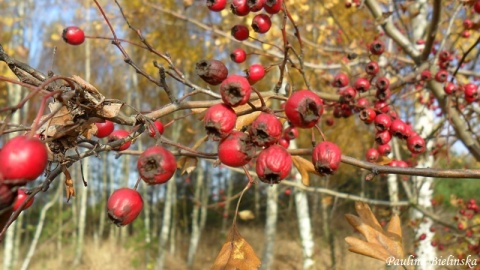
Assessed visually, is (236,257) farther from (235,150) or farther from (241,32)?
(241,32)

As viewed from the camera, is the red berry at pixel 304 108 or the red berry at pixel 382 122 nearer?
the red berry at pixel 304 108

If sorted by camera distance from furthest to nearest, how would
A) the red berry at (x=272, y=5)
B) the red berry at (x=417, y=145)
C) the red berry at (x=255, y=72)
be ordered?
the red berry at (x=417, y=145) < the red berry at (x=255, y=72) < the red berry at (x=272, y=5)

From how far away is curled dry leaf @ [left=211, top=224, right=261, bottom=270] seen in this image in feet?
3.85

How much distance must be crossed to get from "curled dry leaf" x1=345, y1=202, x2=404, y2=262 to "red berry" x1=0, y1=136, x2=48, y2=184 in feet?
2.86

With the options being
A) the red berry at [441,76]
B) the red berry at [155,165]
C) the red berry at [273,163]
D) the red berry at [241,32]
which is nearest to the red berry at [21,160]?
the red berry at [155,165]

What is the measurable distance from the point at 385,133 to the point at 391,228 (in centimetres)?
46

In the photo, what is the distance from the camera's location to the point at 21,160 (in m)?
0.62

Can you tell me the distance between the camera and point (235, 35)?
1650 mm

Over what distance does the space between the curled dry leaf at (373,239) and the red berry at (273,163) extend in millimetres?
436

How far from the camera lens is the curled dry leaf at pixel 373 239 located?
47.2 inches

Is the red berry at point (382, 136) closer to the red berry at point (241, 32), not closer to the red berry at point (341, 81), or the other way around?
the red berry at point (341, 81)

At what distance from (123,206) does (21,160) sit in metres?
0.30

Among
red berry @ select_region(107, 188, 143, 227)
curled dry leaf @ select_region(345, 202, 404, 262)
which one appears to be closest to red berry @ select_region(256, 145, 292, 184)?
red berry @ select_region(107, 188, 143, 227)

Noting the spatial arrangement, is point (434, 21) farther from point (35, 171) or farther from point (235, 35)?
point (35, 171)
